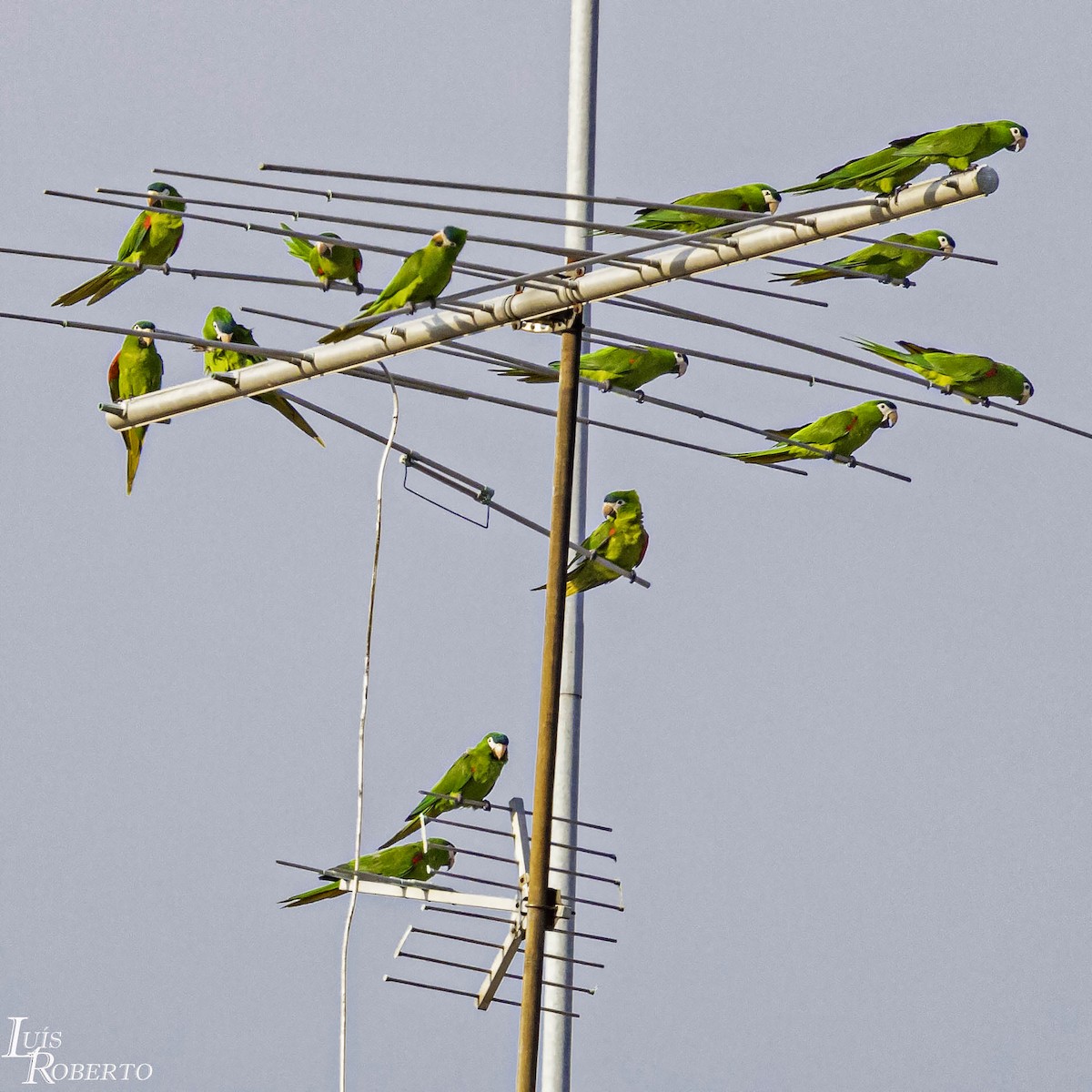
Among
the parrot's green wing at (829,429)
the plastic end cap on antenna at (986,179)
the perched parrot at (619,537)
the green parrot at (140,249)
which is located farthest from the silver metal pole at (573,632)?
the plastic end cap on antenna at (986,179)

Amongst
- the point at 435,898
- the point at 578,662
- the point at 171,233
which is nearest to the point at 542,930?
the point at 435,898

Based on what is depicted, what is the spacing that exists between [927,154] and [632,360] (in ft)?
6.98

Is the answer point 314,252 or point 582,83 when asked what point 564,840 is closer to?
→ point 314,252

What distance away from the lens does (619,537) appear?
1090cm

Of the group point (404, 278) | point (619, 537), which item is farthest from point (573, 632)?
point (404, 278)

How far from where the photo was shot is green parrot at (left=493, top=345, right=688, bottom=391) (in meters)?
10.7

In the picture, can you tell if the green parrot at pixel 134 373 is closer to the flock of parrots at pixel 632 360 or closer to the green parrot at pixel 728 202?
the flock of parrots at pixel 632 360

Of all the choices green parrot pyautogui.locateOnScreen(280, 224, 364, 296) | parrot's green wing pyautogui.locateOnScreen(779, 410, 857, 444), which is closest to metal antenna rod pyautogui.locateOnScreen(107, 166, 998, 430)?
green parrot pyautogui.locateOnScreen(280, 224, 364, 296)

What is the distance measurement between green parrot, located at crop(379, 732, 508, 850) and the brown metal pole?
215 centimetres

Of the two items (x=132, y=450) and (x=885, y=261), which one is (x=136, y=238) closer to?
(x=132, y=450)

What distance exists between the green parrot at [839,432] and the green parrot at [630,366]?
0.60 meters

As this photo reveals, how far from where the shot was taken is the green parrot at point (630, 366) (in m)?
10.7

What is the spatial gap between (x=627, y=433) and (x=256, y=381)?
2.03 m

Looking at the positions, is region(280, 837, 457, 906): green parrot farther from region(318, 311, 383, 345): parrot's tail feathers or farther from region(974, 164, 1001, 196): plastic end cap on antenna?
region(974, 164, 1001, 196): plastic end cap on antenna
